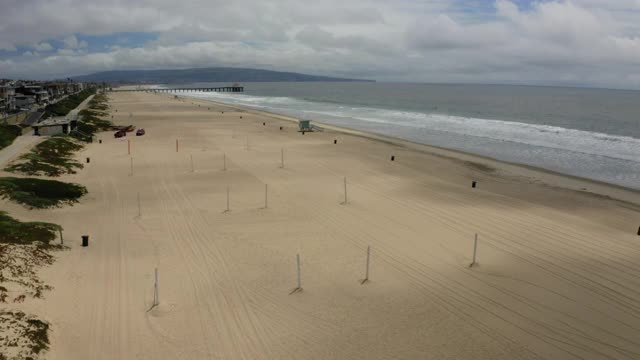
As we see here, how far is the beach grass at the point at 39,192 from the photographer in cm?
1856

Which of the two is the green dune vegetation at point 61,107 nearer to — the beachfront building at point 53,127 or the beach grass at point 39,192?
the beachfront building at point 53,127

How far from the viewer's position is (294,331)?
10766 millimetres

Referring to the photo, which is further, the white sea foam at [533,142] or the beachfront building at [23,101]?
the beachfront building at [23,101]

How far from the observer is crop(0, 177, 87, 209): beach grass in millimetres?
18562

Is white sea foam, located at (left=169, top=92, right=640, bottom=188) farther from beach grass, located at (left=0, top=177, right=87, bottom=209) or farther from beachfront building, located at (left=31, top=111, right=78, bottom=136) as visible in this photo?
beachfront building, located at (left=31, top=111, right=78, bottom=136)

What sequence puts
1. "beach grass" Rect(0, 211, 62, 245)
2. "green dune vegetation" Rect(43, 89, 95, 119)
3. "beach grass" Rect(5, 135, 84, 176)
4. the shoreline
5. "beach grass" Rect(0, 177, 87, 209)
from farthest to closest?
"green dune vegetation" Rect(43, 89, 95, 119) → the shoreline → "beach grass" Rect(5, 135, 84, 176) → "beach grass" Rect(0, 177, 87, 209) → "beach grass" Rect(0, 211, 62, 245)

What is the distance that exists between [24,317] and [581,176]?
97.8 ft

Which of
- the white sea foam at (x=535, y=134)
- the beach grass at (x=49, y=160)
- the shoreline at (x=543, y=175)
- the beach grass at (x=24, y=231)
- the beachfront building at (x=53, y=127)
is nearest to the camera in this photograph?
the beach grass at (x=24, y=231)

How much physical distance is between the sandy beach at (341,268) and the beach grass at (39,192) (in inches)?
21.0

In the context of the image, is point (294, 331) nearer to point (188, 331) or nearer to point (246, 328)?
point (246, 328)

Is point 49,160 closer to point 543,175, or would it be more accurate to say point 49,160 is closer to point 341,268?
point 341,268

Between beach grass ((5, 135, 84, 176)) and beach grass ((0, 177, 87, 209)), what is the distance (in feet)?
10.6

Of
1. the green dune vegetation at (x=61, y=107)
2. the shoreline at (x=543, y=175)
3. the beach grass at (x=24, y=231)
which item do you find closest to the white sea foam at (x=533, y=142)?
the shoreline at (x=543, y=175)

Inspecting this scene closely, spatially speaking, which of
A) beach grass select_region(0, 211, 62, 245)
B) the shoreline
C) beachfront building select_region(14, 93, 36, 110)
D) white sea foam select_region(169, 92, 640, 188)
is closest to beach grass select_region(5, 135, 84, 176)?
beach grass select_region(0, 211, 62, 245)
